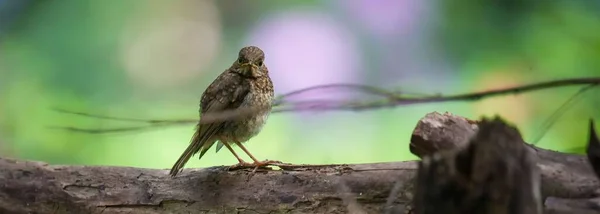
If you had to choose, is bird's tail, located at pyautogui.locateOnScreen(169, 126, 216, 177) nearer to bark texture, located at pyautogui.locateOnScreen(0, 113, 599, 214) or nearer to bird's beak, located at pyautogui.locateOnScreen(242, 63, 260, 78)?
bark texture, located at pyautogui.locateOnScreen(0, 113, 599, 214)

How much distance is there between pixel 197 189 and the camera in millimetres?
2189

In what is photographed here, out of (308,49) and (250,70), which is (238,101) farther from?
(308,49)

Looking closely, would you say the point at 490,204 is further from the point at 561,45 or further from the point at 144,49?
the point at 144,49

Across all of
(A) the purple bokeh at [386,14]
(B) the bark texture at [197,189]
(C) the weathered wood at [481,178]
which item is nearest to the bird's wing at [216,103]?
(B) the bark texture at [197,189]

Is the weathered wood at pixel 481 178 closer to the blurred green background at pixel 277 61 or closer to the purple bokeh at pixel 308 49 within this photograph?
the blurred green background at pixel 277 61

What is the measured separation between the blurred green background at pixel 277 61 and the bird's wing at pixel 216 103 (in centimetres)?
59

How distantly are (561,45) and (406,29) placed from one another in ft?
2.05

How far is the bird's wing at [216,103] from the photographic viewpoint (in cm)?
233

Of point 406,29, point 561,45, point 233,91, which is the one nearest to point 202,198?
point 233,91

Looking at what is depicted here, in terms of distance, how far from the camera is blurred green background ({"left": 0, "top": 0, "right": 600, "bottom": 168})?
3.04 m

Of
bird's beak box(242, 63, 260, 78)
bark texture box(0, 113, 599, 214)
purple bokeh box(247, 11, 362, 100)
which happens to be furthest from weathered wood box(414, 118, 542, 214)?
purple bokeh box(247, 11, 362, 100)

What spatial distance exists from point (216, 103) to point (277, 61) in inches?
32.1

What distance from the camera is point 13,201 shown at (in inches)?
85.0

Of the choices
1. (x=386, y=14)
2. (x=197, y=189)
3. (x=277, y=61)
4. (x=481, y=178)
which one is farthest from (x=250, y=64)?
(x=481, y=178)
